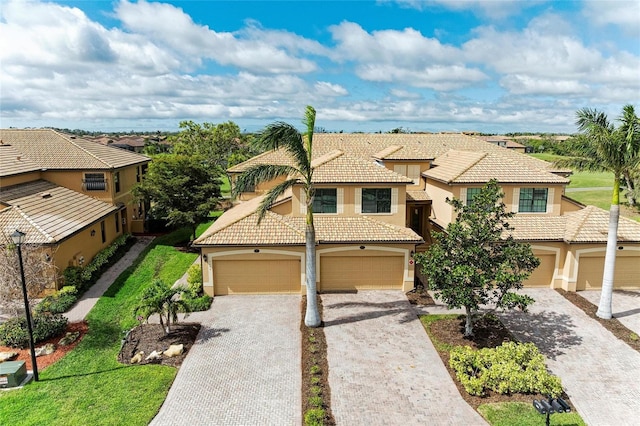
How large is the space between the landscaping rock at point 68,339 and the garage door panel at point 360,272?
10.5 meters

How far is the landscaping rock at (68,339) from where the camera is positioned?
15266 mm

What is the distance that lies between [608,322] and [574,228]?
516 centimetres

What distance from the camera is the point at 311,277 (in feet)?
52.0

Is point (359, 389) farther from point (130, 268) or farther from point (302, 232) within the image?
point (130, 268)

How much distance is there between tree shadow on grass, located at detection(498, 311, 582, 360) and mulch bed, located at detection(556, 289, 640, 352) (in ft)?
3.62

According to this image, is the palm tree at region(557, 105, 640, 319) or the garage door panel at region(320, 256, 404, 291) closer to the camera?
the palm tree at region(557, 105, 640, 319)

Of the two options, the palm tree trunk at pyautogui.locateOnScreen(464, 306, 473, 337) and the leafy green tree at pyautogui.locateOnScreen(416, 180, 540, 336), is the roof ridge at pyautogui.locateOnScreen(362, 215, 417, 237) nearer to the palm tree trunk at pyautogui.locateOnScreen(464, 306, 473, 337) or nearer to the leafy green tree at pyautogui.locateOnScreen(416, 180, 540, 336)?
the leafy green tree at pyautogui.locateOnScreen(416, 180, 540, 336)

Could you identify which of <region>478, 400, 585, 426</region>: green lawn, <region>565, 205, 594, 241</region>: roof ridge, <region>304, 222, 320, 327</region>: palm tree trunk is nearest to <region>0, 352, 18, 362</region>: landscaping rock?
<region>304, 222, 320, 327</region>: palm tree trunk

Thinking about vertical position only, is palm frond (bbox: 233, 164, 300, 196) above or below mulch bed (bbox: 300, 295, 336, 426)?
above

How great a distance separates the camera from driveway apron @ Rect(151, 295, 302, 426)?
11164 millimetres

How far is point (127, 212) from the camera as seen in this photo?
101 feet

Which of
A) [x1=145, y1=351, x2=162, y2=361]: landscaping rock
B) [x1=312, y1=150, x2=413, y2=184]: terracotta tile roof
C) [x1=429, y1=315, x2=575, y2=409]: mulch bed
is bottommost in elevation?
[x1=145, y1=351, x2=162, y2=361]: landscaping rock

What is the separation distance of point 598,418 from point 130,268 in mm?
22466

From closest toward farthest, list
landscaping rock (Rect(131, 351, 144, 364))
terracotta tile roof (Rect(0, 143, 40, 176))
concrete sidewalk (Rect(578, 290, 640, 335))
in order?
landscaping rock (Rect(131, 351, 144, 364)) → concrete sidewalk (Rect(578, 290, 640, 335)) → terracotta tile roof (Rect(0, 143, 40, 176))
